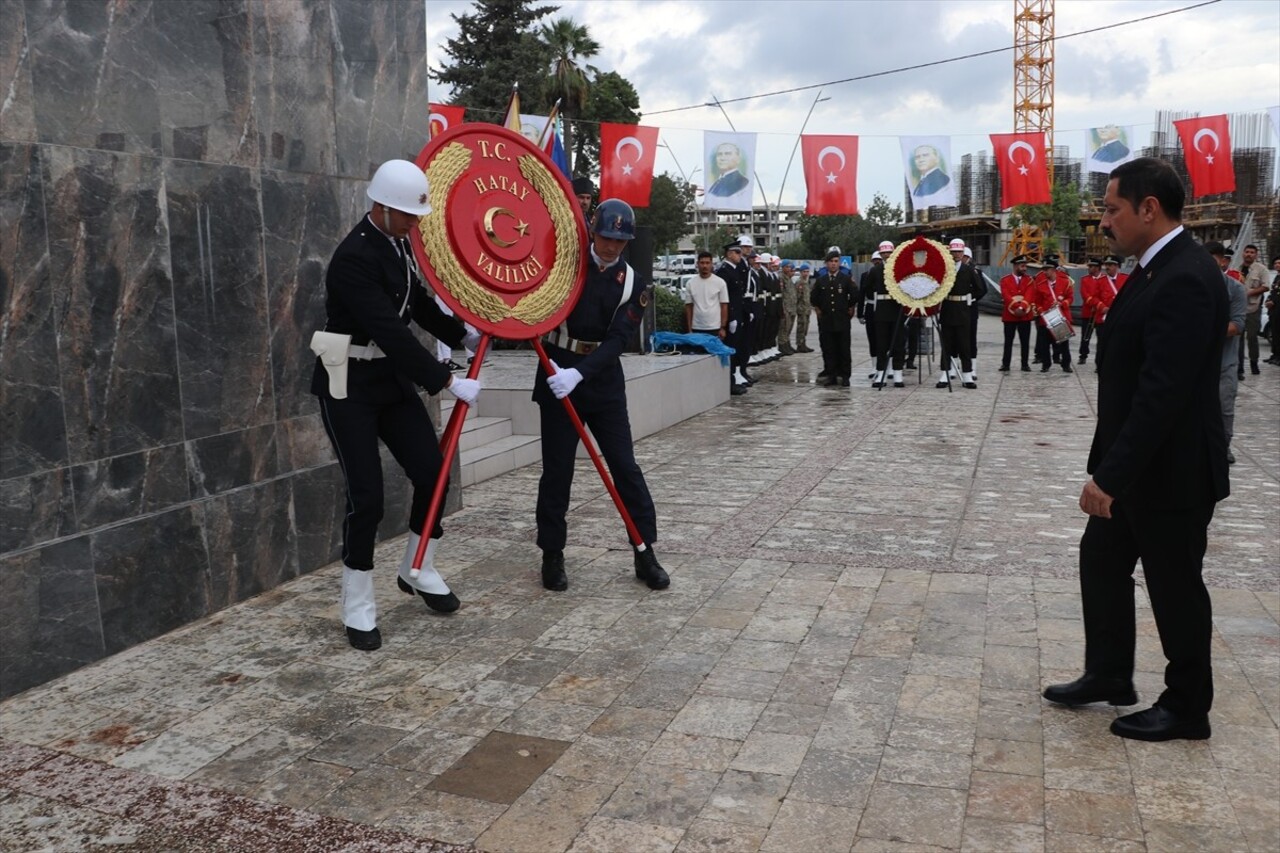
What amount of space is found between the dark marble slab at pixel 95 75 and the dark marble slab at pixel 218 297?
10.7 inches

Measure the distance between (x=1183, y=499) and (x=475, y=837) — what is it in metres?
2.43

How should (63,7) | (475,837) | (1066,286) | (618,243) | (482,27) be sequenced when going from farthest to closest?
(482,27)
(1066,286)
(618,243)
(63,7)
(475,837)

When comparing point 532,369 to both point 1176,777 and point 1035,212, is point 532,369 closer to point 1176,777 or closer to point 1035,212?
point 1176,777

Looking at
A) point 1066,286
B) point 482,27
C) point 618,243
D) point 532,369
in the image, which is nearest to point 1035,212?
point 482,27

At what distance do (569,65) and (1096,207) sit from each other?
2866 centimetres

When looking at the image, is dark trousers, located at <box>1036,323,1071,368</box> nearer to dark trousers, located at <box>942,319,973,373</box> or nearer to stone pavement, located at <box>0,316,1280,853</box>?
dark trousers, located at <box>942,319,973,373</box>

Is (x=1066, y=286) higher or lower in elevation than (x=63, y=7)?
lower

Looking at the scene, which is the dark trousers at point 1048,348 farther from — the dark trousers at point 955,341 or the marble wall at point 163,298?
the marble wall at point 163,298

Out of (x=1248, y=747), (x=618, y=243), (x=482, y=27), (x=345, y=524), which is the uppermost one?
(x=482, y=27)

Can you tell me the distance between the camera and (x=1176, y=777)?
11.2 ft

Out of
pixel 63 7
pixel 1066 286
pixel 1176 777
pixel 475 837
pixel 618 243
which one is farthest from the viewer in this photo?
pixel 1066 286

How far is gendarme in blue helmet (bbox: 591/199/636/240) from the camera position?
527cm

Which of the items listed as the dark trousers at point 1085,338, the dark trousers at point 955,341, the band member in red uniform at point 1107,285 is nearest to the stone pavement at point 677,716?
the dark trousers at point 955,341

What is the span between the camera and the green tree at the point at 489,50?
4466 centimetres
